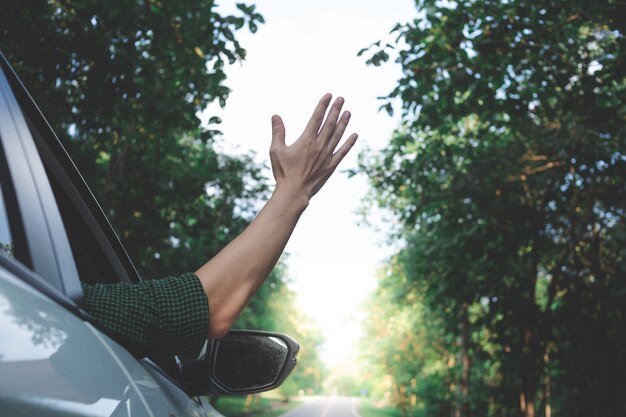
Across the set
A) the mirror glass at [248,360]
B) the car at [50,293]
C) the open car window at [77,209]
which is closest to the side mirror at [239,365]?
the mirror glass at [248,360]

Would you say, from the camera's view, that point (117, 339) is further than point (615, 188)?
No

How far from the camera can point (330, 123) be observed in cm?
159

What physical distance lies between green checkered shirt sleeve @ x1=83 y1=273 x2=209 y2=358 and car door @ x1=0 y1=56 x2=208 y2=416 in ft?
0.13

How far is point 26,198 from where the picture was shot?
98 centimetres

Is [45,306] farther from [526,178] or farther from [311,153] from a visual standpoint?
[526,178]

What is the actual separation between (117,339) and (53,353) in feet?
1.22

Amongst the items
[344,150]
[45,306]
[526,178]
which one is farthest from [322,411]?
[45,306]

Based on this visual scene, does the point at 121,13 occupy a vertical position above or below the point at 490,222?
above

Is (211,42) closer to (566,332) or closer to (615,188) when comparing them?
(615,188)

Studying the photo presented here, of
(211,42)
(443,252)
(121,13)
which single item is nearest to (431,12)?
(211,42)

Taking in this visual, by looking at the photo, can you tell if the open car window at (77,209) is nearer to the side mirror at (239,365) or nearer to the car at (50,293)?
the car at (50,293)

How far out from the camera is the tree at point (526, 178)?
24.9 feet

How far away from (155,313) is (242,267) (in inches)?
7.7

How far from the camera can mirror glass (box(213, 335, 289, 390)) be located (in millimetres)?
1887
